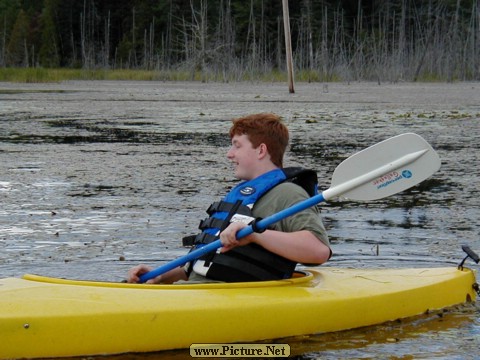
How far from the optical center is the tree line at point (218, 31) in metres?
28.5

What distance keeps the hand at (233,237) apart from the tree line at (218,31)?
21.9m

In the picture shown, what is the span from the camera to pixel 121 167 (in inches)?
358

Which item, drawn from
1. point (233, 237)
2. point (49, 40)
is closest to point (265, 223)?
point (233, 237)

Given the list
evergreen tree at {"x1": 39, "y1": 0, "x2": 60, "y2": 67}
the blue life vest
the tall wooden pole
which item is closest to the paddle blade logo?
the blue life vest

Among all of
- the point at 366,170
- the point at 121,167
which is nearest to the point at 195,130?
the point at 121,167

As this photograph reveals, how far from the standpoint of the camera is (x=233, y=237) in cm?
395

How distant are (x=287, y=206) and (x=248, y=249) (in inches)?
8.4

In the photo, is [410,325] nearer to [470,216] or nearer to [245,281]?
[245,281]

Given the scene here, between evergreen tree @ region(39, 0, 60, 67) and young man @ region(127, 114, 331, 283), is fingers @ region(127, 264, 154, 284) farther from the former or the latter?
evergreen tree @ region(39, 0, 60, 67)

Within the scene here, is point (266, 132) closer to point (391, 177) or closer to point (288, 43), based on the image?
point (391, 177)

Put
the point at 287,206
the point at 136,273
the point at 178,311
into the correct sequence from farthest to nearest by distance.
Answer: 1. the point at 136,273
2. the point at 287,206
3. the point at 178,311

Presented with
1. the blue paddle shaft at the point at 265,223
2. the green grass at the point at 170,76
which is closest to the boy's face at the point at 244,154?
the blue paddle shaft at the point at 265,223

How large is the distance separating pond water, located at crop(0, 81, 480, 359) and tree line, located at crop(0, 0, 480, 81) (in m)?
12.2

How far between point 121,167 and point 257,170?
5071 mm
